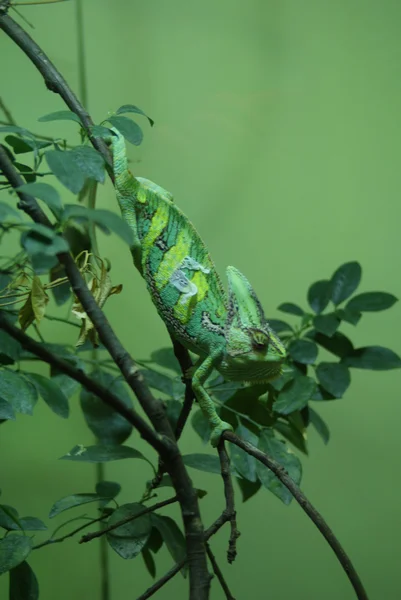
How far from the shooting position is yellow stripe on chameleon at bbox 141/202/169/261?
83cm

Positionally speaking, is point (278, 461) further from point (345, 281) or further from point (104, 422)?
point (345, 281)

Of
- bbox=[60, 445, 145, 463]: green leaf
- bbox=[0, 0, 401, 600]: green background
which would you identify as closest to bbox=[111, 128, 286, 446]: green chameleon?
bbox=[60, 445, 145, 463]: green leaf

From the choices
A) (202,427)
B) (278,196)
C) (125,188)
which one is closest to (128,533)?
(202,427)

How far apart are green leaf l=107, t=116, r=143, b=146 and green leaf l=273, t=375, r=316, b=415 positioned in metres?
0.48

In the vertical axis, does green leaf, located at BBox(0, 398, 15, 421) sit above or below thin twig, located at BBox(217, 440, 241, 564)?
below

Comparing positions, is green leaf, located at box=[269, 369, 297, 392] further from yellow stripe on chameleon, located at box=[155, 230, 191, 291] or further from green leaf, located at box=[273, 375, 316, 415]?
yellow stripe on chameleon, located at box=[155, 230, 191, 291]

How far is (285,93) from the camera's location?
1575 millimetres

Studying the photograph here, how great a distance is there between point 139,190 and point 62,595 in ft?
3.40

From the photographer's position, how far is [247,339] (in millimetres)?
782

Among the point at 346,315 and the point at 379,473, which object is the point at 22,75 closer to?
the point at 346,315

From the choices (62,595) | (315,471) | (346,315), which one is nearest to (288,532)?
(315,471)

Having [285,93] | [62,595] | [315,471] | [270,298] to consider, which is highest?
[285,93]

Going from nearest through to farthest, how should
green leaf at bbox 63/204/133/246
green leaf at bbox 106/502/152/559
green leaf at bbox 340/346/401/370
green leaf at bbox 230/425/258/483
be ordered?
green leaf at bbox 63/204/133/246 < green leaf at bbox 106/502/152/559 < green leaf at bbox 230/425/258/483 < green leaf at bbox 340/346/401/370

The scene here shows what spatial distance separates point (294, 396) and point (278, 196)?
2.07ft
